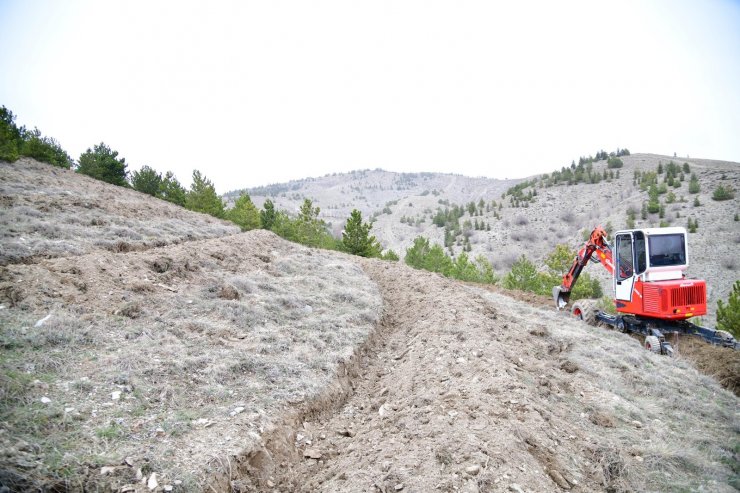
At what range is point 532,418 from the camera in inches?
195

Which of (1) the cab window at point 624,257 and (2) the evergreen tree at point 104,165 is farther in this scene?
(2) the evergreen tree at point 104,165

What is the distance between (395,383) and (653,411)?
4229 millimetres

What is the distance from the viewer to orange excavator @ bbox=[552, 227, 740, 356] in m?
9.68

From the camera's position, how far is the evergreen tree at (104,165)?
27.3 meters

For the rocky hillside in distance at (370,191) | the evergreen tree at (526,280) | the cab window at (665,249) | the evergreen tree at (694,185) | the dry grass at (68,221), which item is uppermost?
the rocky hillside in distance at (370,191)

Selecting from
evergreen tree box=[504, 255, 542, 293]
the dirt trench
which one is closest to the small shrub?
evergreen tree box=[504, 255, 542, 293]

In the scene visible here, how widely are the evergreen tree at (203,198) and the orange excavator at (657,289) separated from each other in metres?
26.9

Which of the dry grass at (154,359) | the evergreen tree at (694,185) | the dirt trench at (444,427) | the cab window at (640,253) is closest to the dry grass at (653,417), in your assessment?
the dirt trench at (444,427)

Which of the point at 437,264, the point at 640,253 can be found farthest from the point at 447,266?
the point at 640,253

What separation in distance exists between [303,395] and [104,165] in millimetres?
29654

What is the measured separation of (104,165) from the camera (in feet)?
89.8

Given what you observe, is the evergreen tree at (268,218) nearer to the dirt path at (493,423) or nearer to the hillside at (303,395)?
the hillside at (303,395)

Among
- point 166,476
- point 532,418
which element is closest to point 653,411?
point 532,418

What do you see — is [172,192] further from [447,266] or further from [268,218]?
[447,266]
